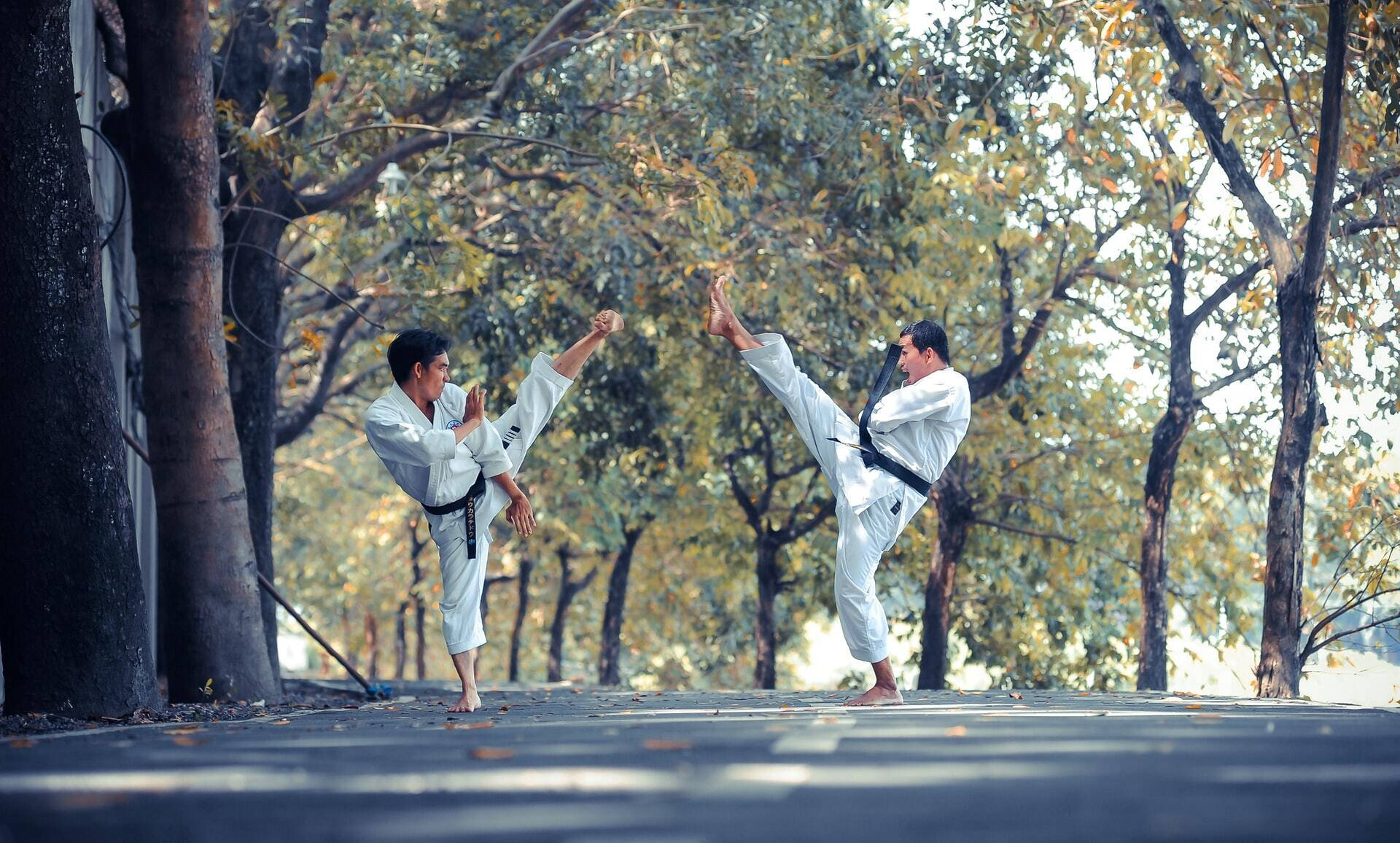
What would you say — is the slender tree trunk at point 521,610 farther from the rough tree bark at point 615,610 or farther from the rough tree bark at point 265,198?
the rough tree bark at point 265,198

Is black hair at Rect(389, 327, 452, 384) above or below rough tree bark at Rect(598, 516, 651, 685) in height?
above

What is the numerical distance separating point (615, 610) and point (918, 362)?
16.8 meters

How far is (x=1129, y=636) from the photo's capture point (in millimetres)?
21422

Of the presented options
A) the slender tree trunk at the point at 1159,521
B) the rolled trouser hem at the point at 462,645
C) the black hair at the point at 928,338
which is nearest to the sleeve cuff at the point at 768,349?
the black hair at the point at 928,338

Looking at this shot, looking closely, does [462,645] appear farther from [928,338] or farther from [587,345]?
[928,338]

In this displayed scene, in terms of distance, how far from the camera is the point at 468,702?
23.6 feet

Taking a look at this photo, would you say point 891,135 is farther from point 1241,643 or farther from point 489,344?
point 1241,643

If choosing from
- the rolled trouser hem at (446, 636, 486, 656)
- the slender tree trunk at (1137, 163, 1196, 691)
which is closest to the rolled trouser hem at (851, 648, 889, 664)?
the rolled trouser hem at (446, 636, 486, 656)

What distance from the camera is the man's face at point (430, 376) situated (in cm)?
739

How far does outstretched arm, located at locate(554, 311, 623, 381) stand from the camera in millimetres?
7699

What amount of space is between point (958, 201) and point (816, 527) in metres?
7.58

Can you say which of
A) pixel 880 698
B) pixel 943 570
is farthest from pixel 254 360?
pixel 943 570

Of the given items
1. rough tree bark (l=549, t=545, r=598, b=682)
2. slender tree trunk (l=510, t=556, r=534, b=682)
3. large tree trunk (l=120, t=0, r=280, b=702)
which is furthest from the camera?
slender tree trunk (l=510, t=556, r=534, b=682)

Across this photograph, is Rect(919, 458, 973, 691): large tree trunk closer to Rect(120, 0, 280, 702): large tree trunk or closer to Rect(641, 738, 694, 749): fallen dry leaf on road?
Rect(120, 0, 280, 702): large tree trunk
